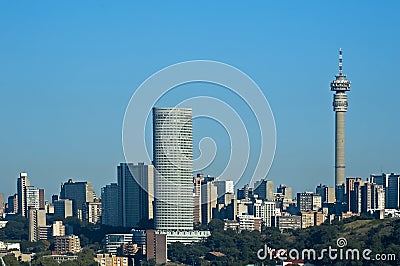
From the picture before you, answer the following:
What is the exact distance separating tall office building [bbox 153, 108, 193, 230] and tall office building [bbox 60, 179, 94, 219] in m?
5.07

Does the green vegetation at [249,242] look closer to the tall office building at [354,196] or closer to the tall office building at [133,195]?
the tall office building at [133,195]

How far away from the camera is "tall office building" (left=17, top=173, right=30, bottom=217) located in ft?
92.0

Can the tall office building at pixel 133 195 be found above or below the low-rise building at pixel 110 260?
above

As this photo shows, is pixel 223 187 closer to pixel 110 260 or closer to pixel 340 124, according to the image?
pixel 110 260

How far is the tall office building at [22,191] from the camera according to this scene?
28.0 metres

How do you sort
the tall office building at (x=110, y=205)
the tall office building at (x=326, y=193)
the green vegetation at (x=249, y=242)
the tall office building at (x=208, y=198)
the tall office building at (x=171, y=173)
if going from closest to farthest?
the green vegetation at (x=249, y=242)
the tall office building at (x=171, y=173)
the tall office building at (x=208, y=198)
the tall office building at (x=110, y=205)
the tall office building at (x=326, y=193)

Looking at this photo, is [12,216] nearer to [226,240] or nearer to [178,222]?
[178,222]

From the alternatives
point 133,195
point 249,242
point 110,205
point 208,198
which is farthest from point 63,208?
point 249,242

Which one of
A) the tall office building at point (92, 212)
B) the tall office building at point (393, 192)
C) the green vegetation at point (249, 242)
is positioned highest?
the tall office building at point (393, 192)

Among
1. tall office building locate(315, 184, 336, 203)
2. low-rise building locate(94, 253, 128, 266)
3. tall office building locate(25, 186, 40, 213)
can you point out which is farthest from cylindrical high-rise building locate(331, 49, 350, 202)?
low-rise building locate(94, 253, 128, 266)

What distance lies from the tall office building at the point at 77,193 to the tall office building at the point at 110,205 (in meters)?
2.29

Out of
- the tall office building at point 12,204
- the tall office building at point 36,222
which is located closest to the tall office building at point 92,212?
the tall office building at point 12,204

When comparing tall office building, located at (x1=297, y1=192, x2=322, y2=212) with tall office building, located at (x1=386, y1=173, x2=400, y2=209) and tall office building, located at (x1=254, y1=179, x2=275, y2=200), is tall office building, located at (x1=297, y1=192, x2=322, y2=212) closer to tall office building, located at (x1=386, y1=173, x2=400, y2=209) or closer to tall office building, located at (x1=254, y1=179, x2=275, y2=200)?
tall office building, located at (x1=254, y1=179, x2=275, y2=200)

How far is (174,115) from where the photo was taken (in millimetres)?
22656
